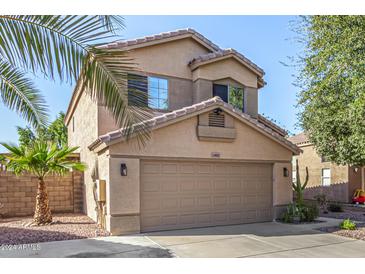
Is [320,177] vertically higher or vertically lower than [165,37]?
lower

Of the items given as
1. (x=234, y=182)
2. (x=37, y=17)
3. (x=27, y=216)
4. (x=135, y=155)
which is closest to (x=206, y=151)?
(x=234, y=182)

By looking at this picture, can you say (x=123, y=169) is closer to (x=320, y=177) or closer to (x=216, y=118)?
(x=216, y=118)

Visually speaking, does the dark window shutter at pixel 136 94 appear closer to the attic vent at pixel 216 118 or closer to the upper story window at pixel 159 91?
the attic vent at pixel 216 118

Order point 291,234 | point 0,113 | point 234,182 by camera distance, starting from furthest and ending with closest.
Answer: point 234,182 → point 291,234 → point 0,113

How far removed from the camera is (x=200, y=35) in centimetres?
1473

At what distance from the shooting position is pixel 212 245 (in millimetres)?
8500

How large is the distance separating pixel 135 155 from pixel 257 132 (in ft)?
17.3

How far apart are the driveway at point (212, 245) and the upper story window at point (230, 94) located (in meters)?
6.47

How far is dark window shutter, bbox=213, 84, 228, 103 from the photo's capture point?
14391 mm

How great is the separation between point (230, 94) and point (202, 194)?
223 inches

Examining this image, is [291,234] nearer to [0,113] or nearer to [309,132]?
[309,132]

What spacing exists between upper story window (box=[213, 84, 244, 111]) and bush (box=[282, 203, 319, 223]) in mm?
5232

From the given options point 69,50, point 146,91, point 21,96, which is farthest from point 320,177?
point 69,50

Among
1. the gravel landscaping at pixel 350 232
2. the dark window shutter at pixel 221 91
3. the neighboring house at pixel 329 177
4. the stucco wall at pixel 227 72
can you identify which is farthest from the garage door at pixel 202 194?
the neighboring house at pixel 329 177
